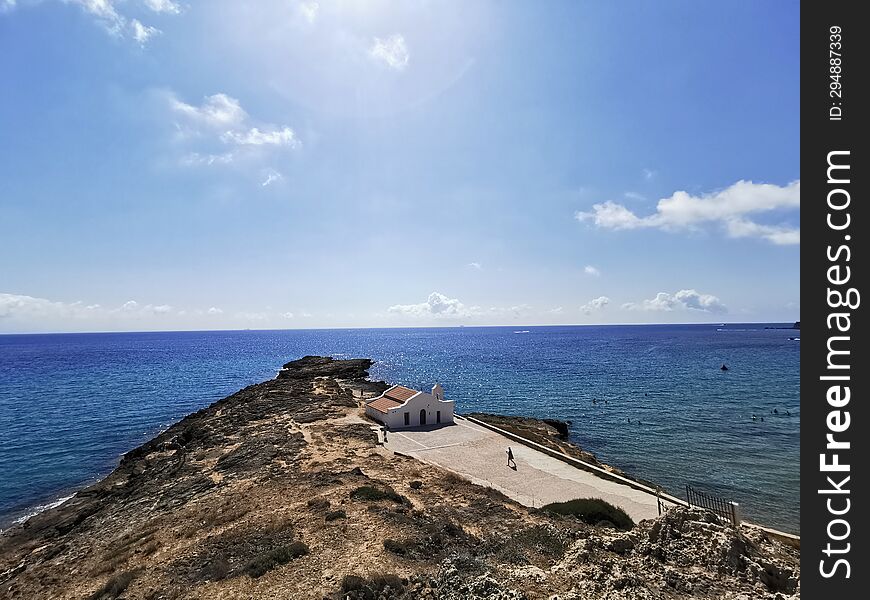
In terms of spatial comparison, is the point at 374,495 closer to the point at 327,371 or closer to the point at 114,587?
the point at 114,587

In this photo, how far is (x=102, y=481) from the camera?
3094 centimetres

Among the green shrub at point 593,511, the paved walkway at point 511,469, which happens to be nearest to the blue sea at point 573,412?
the paved walkway at point 511,469

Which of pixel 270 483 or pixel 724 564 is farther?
pixel 270 483

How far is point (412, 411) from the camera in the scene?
35.7 m

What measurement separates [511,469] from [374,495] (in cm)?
952

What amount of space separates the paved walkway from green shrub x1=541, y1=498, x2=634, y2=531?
1039mm

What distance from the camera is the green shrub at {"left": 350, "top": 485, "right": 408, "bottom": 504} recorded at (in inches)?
752

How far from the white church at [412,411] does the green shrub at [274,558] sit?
68.2ft

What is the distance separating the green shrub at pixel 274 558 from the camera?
13094 millimetres

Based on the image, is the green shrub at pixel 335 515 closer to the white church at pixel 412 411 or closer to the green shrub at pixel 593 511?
the green shrub at pixel 593 511
